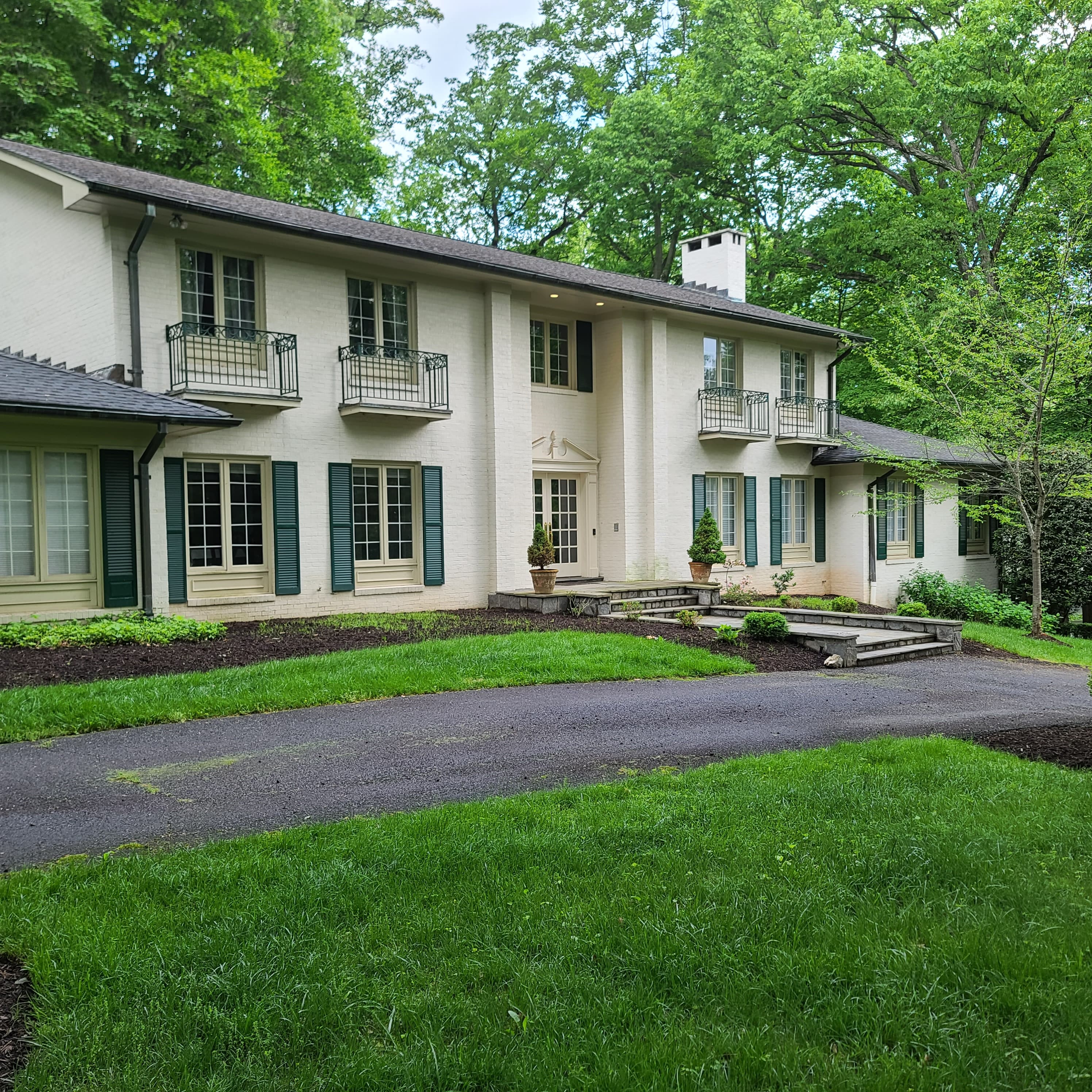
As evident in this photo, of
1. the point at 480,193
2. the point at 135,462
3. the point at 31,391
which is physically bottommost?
the point at 135,462

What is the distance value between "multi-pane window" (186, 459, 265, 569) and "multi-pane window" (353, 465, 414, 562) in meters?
1.56

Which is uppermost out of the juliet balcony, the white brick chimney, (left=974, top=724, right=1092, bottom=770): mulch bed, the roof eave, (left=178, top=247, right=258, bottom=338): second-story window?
the white brick chimney

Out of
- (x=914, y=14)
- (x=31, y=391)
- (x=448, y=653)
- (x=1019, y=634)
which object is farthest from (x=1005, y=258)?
(x=31, y=391)

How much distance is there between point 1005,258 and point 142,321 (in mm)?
20995

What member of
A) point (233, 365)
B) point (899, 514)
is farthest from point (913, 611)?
point (233, 365)

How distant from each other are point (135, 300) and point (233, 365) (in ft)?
5.14

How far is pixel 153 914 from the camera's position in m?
3.52

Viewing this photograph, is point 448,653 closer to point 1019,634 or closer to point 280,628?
point 280,628

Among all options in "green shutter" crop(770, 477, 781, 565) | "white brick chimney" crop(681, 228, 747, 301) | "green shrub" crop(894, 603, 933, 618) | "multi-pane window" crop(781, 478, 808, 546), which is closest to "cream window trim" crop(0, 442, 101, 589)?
"green shrub" crop(894, 603, 933, 618)

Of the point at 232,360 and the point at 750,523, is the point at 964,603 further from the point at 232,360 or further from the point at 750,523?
the point at 232,360

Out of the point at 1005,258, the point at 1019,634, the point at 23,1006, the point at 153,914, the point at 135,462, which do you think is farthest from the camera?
the point at 1005,258

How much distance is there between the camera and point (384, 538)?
601 inches

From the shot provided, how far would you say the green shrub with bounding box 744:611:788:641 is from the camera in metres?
12.8

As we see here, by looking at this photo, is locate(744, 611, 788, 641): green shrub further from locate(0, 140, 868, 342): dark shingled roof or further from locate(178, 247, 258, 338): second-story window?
locate(178, 247, 258, 338): second-story window
